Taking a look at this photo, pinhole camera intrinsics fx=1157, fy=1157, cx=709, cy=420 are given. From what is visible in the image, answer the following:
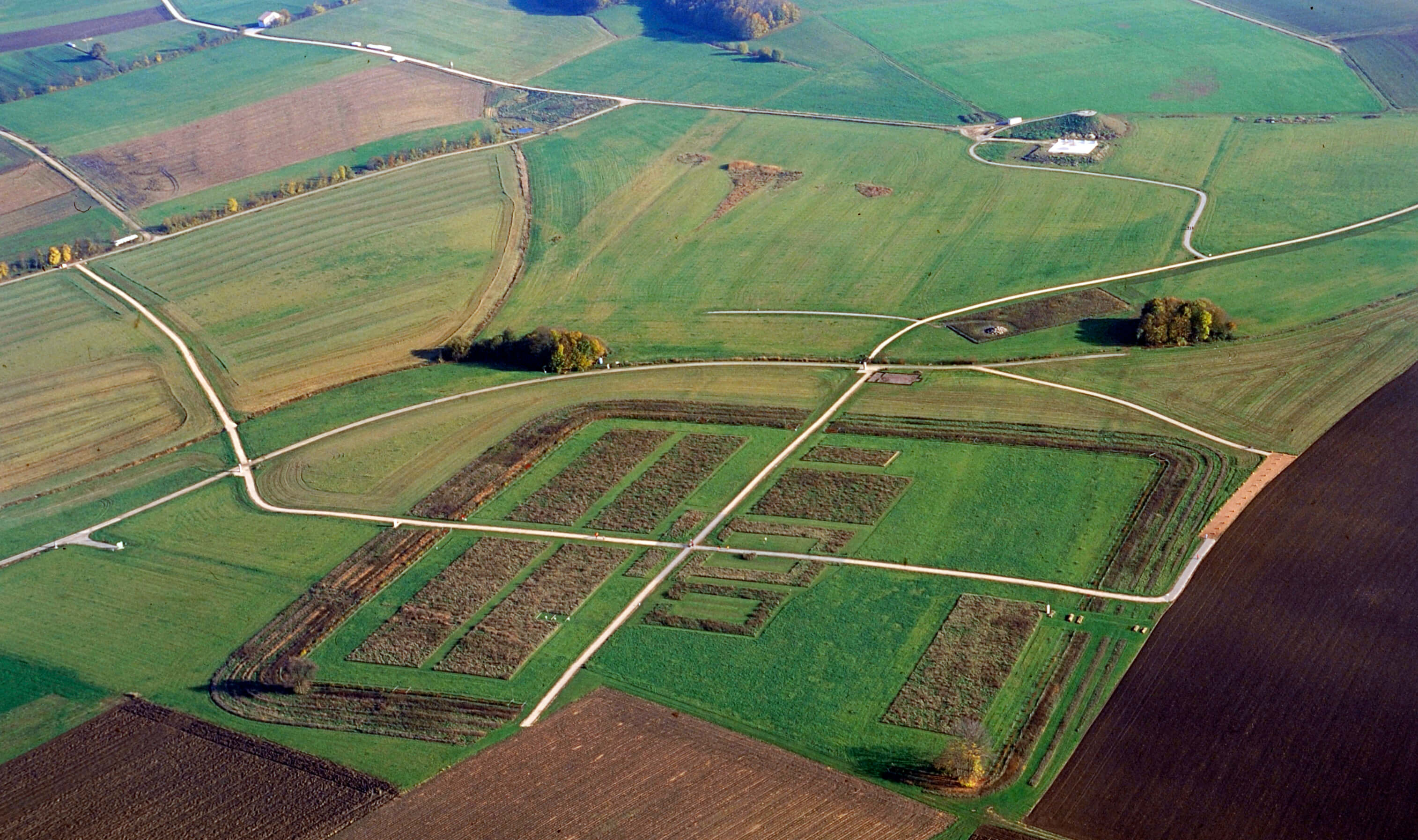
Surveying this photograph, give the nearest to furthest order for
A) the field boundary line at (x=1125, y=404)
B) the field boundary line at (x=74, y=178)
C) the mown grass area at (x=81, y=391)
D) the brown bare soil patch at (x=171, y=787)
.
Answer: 1. the brown bare soil patch at (x=171, y=787)
2. the field boundary line at (x=1125, y=404)
3. the mown grass area at (x=81, y=391)
4. the field boundary line at (x=74, y=178)

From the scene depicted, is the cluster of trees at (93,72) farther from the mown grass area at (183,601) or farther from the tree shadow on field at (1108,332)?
the tree shadow on field at (1108,332)

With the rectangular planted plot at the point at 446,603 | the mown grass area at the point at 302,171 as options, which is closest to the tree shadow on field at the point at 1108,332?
the rectangular planted plot at the point at 446,603

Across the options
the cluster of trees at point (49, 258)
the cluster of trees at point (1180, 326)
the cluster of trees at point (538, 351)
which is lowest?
the cluster of trees at point (538, 351)

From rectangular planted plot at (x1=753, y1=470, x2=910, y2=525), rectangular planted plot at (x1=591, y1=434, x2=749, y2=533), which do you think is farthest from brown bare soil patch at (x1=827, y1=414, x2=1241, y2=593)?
rectangular planted plot at (x1=591, y1=434, x2=749, y2=533)

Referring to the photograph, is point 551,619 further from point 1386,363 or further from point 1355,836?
point 1386,363

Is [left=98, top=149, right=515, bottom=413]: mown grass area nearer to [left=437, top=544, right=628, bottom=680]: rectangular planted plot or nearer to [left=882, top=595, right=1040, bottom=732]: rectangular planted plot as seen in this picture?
[left=437, top=544, right=628, bottom=680]: rectangular planted plot

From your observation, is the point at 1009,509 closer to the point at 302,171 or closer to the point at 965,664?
the point at 965,664
